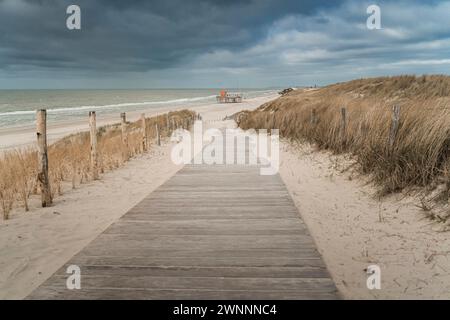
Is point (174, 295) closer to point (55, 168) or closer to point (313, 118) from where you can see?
point (55, 168)

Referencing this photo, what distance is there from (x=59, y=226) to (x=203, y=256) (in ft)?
8.83

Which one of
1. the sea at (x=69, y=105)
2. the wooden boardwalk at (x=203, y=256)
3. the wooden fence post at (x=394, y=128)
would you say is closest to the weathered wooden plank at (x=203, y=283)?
the wooden boardwalk at (x=203, y=256)

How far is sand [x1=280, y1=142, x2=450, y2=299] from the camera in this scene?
3.45 m

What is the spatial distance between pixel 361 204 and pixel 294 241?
2454 mm

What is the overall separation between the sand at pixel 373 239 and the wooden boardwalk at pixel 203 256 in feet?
1.14

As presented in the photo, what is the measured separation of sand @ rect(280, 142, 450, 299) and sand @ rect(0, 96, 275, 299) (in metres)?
3.04

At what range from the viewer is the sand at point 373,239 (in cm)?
345

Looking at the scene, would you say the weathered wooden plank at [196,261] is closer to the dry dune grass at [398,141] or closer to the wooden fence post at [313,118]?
the dry dune grass at [398,141]

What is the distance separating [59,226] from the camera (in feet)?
Answer: 17.5

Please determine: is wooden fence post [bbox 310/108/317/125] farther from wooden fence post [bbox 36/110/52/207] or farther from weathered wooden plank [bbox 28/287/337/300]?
weathered wooden plank [bbox 28/287/337/300]

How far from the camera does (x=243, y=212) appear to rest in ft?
17.9

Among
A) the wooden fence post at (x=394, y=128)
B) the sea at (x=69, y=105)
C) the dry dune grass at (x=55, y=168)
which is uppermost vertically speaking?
the sea at (x=69, y=105)

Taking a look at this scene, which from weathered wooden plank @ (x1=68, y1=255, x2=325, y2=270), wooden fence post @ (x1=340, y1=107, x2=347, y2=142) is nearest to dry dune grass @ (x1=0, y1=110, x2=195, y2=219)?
weathered wooden plank @ (x1=68, y1=255, x2=325, y2=270)

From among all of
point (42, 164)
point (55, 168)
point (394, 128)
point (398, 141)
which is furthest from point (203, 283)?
point (55, 168)
